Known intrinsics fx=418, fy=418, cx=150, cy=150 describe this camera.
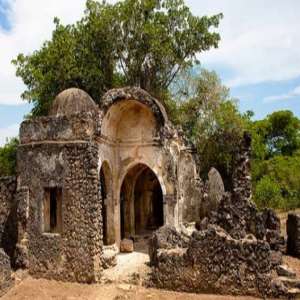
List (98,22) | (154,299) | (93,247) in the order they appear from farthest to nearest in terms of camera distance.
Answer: (98,22) < (93,247) < (154,299)

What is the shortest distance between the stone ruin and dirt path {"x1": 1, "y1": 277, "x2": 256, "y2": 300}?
253 mm

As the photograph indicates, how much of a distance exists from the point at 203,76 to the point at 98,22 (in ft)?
25.8

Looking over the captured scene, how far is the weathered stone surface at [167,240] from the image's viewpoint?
10906 mm

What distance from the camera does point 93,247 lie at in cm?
1111

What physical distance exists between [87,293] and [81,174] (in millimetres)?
3082

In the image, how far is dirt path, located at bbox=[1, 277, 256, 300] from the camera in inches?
386

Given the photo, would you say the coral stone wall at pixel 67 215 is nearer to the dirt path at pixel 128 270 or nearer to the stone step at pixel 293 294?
the dirt path at pixel 128 270

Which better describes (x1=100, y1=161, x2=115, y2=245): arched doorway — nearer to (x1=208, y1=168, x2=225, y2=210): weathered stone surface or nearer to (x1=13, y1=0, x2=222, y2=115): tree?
(x1=208, y1=168, x2=225, y2=210): weathered stone surface

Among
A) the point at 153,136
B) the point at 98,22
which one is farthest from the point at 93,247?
the point at 98,22

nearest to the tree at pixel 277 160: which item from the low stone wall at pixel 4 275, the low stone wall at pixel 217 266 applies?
the low stone wall at pixel 217 266

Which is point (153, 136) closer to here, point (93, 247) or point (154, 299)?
point (93, 247)

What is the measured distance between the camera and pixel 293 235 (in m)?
13.7

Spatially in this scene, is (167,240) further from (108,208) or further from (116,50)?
(116,50)

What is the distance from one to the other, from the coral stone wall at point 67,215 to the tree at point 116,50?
904 cm
